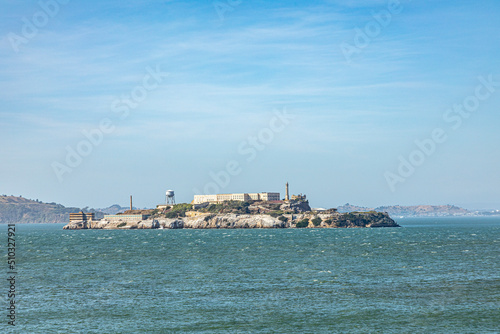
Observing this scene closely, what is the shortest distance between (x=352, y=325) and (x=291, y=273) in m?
29.0

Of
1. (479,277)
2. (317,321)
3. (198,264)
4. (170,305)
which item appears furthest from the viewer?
(198,264)

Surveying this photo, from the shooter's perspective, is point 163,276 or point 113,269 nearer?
point 163,276

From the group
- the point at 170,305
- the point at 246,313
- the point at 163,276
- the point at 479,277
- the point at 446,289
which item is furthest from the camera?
the point at 163,276

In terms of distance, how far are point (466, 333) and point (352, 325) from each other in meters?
8.05

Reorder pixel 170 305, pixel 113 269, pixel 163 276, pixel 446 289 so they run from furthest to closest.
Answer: pixel 113 269, pixel 163 276, pixel 446 289, pixel 170 305

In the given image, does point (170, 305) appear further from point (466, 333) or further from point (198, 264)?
point (198, 264)

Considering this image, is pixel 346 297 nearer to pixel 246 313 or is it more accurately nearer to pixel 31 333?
pixel 246 313

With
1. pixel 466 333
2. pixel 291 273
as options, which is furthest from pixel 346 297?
pixel 291 273

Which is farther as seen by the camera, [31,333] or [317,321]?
[317,321]

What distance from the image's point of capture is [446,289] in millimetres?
56188

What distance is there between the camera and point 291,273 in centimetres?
7056

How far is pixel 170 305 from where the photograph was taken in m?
49.4

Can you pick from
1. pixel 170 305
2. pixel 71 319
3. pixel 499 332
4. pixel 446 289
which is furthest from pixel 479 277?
pixel 71 319

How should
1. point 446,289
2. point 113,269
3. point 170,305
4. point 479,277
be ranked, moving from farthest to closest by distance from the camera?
point 113,269
point 479,277
point 446,289
point 170,305
